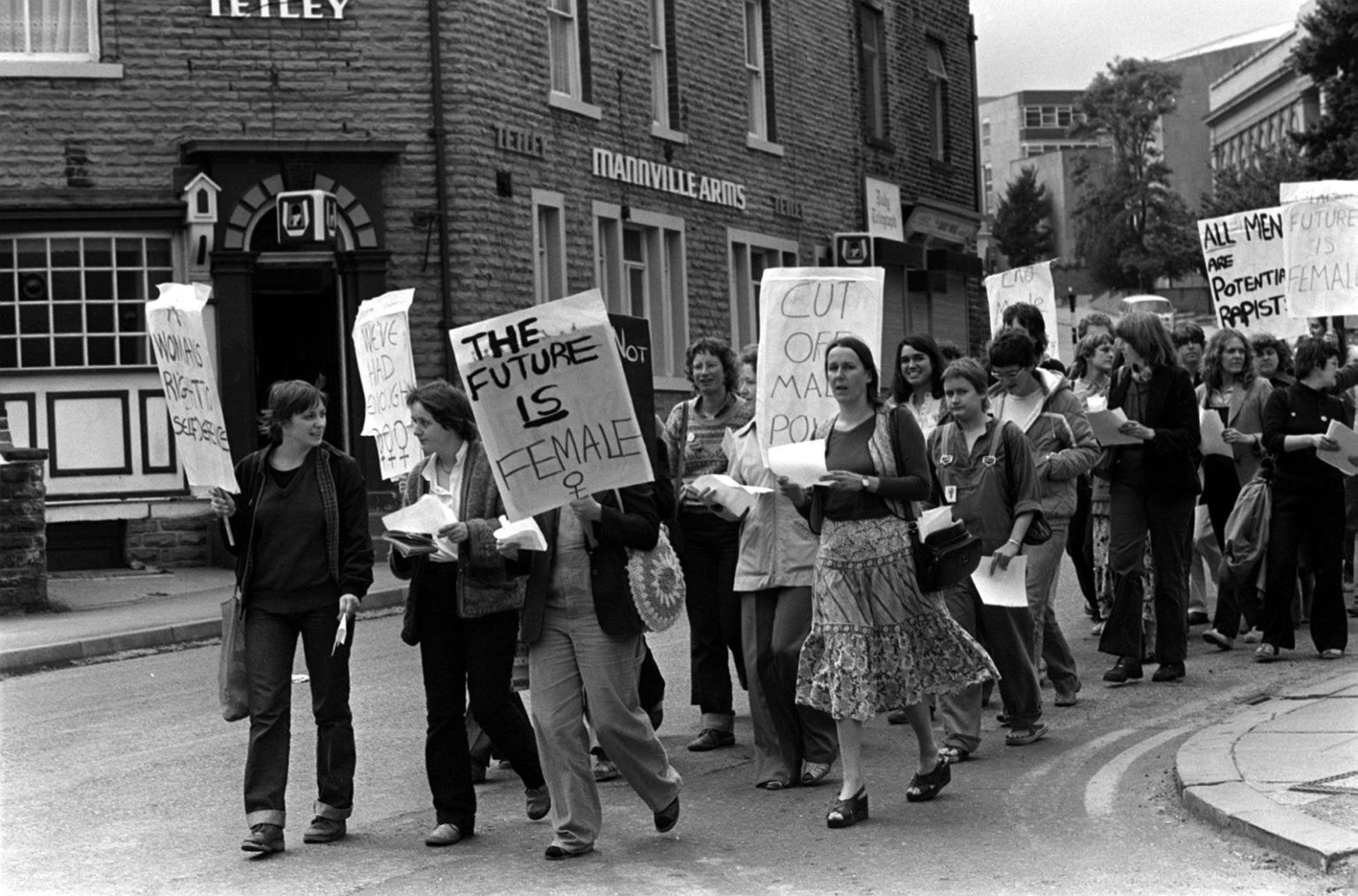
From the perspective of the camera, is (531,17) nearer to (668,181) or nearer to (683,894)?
(668,181)

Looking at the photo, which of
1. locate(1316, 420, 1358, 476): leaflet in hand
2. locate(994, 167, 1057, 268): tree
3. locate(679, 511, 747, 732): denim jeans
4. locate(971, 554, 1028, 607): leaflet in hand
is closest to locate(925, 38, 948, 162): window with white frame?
locate(1316, 420, 1358, 476): leaflet in hand

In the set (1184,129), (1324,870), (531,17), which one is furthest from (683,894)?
(1184,129)

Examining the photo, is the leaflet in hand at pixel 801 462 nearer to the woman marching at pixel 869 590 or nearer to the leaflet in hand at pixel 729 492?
the woman marching at pixel 869 590

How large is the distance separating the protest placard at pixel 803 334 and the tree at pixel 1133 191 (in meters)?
85.7

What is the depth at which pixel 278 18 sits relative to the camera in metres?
20.7

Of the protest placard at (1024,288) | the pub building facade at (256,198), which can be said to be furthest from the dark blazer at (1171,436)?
the pub building facade at (256,198)

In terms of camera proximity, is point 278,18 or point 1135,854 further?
point 278,18

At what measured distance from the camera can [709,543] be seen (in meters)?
9.52

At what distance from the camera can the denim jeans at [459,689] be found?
7527 mm

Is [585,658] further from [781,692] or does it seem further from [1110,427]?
[1110,427]

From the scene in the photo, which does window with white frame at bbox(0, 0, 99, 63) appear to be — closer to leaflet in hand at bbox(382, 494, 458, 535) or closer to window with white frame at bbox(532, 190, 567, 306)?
window with white frame at bbox(532, 190, 567, 306)

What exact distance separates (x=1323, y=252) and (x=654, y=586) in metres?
9.42

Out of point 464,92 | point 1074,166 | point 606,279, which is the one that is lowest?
point 606,279

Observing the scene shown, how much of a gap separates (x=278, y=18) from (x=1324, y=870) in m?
16.8
